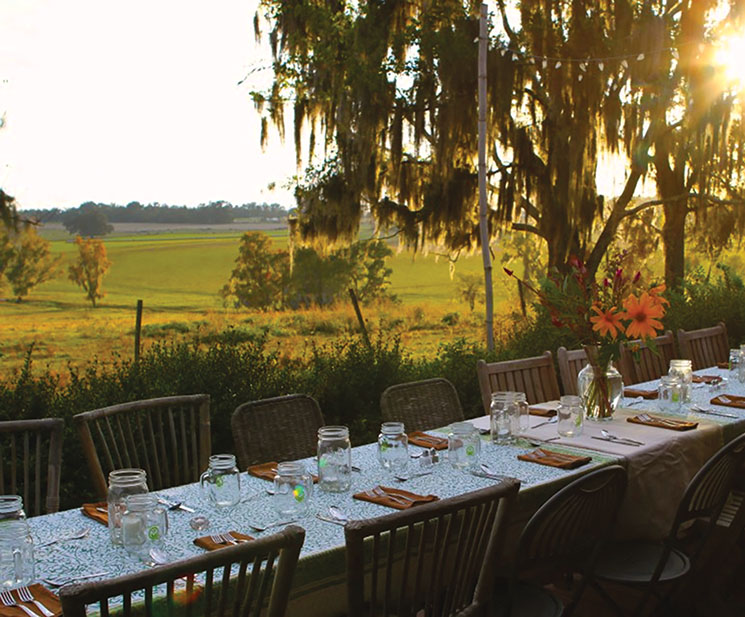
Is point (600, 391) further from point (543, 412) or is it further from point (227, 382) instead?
point (227, 382)

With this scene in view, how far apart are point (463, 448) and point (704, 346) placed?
11.4 feet

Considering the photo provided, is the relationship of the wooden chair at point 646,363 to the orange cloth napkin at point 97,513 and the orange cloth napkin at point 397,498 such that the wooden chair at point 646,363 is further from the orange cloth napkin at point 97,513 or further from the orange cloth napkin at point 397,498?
the orange cloth napkin at point 97,513

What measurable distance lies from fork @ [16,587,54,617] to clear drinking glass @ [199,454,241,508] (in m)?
0.62

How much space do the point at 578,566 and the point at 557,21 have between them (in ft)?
24.2

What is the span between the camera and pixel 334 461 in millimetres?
2301

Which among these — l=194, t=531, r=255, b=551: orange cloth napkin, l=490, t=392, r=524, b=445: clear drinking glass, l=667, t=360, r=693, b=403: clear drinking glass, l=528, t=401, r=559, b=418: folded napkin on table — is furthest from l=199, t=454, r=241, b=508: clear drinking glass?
l=667, t=360, r=693, b=403: clear drinking glass

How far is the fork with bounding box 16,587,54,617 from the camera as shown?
57.3 inches

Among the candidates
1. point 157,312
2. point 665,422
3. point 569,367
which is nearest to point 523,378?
point 569,367

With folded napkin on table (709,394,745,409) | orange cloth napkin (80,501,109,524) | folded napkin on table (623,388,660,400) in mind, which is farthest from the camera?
folded napkin on table (623,388,660,400)

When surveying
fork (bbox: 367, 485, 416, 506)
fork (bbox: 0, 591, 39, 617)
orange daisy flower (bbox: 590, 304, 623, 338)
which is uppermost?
orange daisy flower (bbox: 590, 304, 623, 338)

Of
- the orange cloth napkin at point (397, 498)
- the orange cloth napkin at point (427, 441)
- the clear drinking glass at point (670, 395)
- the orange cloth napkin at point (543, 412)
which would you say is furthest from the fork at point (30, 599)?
the clear drinking glass at point (670, 395)

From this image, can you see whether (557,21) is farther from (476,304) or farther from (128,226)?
(476,304)

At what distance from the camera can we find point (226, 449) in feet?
12.4

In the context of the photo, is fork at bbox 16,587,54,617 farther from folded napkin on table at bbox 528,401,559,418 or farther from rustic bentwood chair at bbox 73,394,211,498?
folded napkin on table at bbox 528,401,559,418
